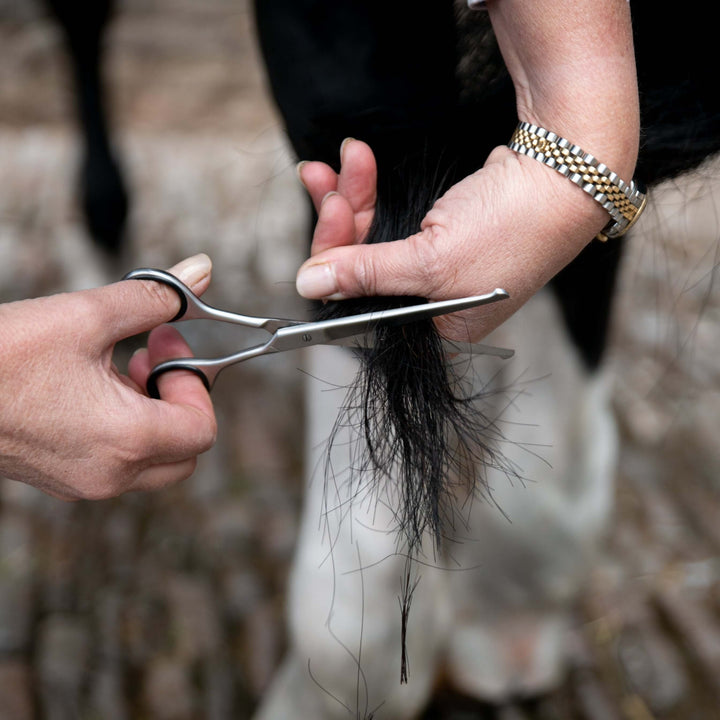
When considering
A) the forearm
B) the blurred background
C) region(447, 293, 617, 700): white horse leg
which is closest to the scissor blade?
the forearm

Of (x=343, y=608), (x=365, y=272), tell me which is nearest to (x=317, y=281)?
(x=365, y=272)

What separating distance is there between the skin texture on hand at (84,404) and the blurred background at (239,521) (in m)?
0.33

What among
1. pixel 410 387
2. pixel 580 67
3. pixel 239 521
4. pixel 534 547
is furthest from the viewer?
pixel 239 521

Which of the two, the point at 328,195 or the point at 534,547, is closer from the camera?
the point at 328,195

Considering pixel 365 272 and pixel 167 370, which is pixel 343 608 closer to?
pixel 167 370

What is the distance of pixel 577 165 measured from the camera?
0.55m

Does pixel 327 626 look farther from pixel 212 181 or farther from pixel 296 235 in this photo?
pixel 212 181

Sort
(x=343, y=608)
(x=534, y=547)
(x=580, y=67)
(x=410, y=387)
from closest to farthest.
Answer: (x=580, y=67) < (x=410, y=387) < (x=343, y=608) < (x=534, y=547)

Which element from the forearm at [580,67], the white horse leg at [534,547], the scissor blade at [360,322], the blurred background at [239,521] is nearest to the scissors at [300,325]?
the scissor blade at [360,322]

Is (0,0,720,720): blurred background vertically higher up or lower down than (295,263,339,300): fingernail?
lower down

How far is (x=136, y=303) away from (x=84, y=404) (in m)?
0.08

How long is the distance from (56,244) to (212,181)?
0.40 metres

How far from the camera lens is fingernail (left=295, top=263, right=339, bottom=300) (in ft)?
1.97

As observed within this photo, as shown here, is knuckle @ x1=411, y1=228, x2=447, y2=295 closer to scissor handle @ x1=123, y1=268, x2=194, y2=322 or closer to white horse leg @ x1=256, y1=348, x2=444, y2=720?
scissor handle @ x1=123, y1=268, x2=194, y2=322
